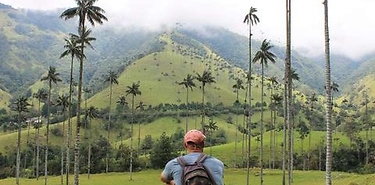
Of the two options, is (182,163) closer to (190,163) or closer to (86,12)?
(190,163)

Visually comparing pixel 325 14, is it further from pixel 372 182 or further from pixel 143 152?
pixel 143 152

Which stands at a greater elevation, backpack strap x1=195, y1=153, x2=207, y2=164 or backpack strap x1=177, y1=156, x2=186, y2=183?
backpack strap x1=195, y1=153, x2=207, y2=164

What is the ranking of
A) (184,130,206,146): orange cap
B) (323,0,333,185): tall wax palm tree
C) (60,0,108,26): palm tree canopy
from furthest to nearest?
(60,0,108,26): palm tree canopy < (323,0,333,185): tall wax palm tree < (184,130,206,146): orange cap

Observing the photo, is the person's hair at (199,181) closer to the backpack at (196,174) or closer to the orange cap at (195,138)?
the backpack at (196,174)

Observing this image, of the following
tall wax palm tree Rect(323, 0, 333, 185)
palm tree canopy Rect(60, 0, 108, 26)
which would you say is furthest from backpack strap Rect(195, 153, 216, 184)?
palm tree canopy Rect(60, 0, 108, 26)

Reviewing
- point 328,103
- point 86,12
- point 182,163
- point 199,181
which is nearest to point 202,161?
point 182,163

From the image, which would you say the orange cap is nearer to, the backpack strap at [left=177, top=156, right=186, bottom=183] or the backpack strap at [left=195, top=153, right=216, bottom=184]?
the backpack strap at [left=195, top=153, right=216, bottom=184]

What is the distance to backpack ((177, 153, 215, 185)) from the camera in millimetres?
6242

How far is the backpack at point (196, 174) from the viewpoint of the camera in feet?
20.5

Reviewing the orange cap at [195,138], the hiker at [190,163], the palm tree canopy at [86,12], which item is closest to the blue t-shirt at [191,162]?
the hiker at [190,163]

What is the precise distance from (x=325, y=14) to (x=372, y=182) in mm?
22391

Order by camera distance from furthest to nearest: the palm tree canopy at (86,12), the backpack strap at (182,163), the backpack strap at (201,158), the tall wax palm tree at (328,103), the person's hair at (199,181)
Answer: the palm tree canopy at (86,12) < the tall wax palm tree at (328,103) < the backpack strap at (201,158) < the backpack strap at (182,163) < the person's hair at (199,181)

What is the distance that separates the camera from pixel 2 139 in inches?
7790

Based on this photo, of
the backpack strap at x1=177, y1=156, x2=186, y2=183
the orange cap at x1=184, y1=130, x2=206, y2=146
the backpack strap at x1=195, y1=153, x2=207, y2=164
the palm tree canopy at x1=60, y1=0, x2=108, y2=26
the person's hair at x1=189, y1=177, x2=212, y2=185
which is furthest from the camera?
the palm tree canopy at x1=60, y1=0, x2=108, y2=26
